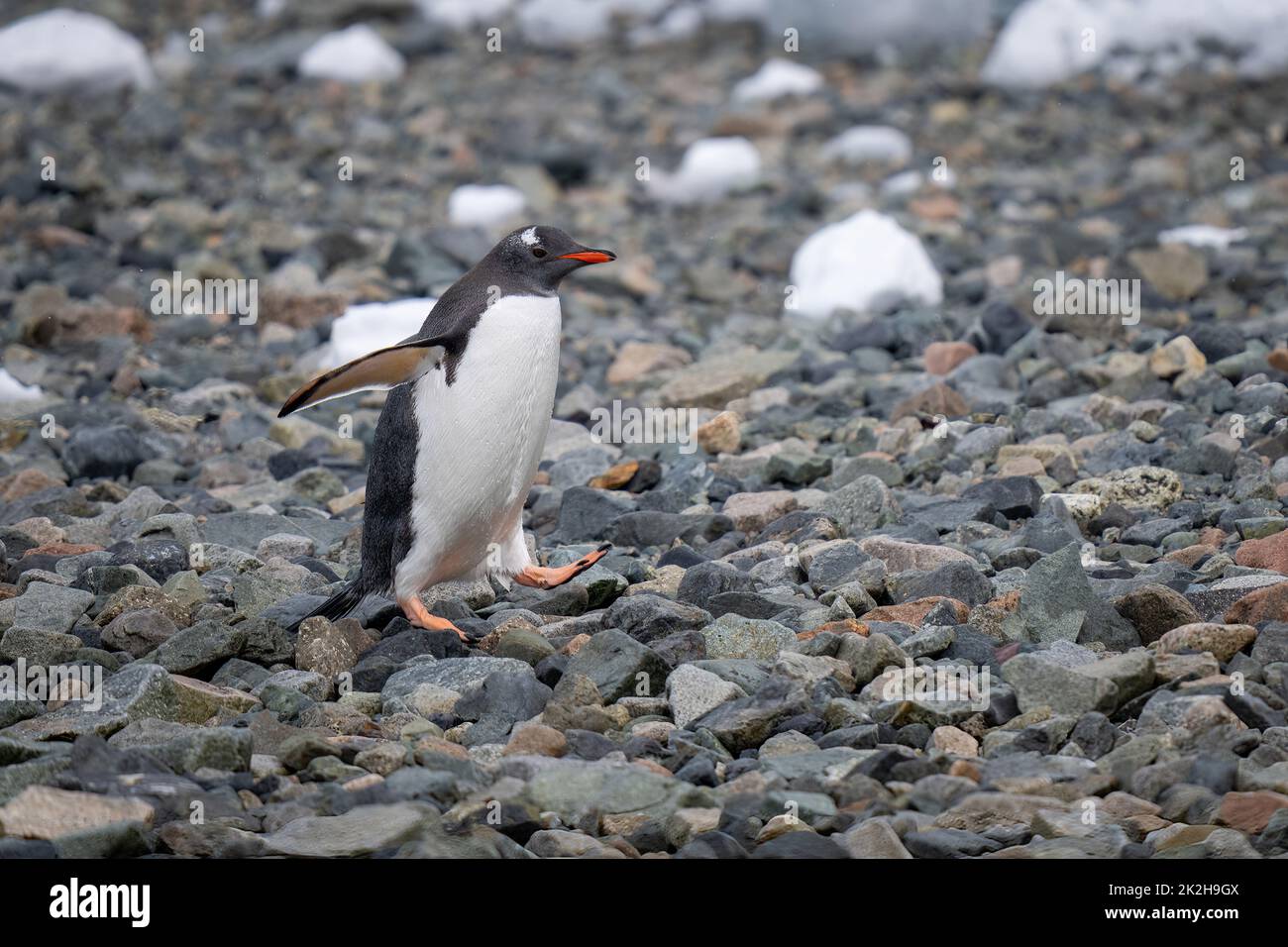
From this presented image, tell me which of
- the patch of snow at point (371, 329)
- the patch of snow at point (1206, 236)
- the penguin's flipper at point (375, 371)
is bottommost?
the penguin's flipper at point (375, 371)

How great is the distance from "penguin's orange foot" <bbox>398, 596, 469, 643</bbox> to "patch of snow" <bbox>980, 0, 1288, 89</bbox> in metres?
11.4

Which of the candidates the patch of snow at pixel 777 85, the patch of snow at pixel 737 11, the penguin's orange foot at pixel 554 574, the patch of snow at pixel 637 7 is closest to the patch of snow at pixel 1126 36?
the patch of snow at pixel 777 85

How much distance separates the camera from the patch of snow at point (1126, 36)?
1466 cm

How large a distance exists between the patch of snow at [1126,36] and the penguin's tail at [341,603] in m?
11.4

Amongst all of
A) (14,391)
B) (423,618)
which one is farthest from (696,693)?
(14,391)

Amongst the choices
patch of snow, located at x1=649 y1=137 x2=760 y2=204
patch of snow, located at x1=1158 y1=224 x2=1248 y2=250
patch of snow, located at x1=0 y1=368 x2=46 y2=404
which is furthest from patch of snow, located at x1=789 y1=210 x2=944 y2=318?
patch of snow, located at x1=0 y1=368 x2=46 y2=404

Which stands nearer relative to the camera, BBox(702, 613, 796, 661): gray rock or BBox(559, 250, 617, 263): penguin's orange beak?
BBox(702, 613, 796, 661): gray rock

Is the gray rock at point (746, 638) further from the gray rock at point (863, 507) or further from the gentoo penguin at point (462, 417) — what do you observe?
the gray rock at point (863, 507)

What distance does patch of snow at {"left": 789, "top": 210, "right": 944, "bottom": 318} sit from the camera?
350 inches

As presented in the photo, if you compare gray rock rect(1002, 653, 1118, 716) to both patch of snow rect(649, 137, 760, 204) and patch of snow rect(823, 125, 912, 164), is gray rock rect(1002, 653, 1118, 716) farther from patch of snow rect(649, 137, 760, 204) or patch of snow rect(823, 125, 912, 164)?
patch of snow rect(823, 125, 912, 164)

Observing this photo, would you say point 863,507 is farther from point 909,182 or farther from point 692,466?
point 909,182

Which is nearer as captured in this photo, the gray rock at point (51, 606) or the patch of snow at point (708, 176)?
the gray rock at point (51, 606)

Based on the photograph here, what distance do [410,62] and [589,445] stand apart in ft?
33.7
